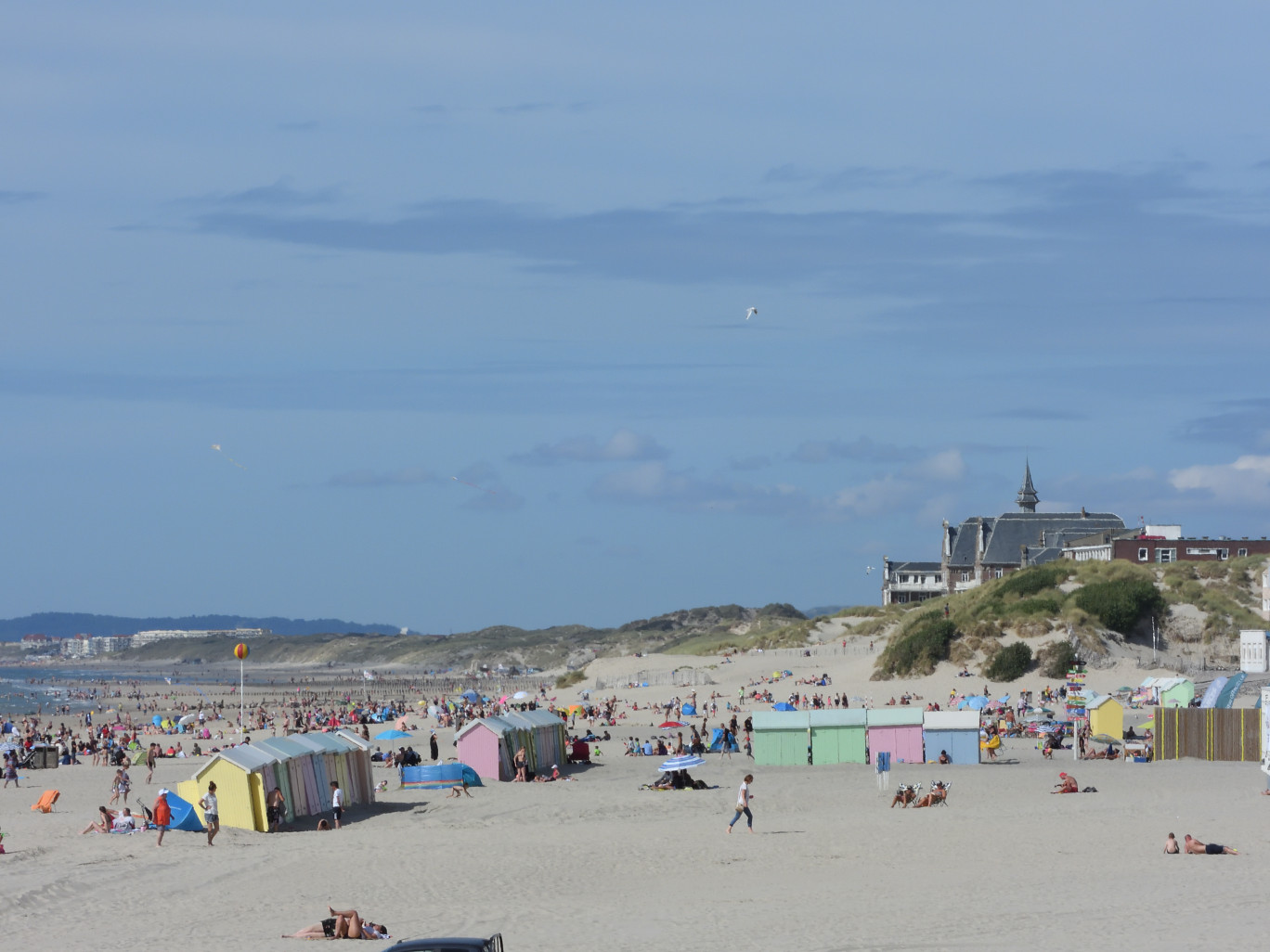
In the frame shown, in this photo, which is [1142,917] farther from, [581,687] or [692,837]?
[581,687]

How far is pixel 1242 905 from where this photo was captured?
15.3 m

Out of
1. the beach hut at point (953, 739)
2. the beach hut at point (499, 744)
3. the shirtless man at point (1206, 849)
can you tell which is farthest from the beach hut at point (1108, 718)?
the shirtless man at point (1206, 849)

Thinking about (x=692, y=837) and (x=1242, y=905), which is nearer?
(x=1242, y=905)

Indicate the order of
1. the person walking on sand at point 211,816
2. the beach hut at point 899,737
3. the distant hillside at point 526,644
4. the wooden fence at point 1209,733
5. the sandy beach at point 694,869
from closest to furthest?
the sandy beach at point 694,869 < the person walking on sand at point 211,816 < the wooden fence at point 1209,733 < the beach hut at point 899,737 < the distant hillside at point 526,644

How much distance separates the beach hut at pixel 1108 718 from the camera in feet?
118

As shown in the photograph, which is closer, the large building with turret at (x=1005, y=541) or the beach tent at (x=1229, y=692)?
the beach tent at (x=1229, y=692)

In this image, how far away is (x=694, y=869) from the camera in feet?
62.8

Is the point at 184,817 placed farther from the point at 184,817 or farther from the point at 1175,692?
the point at 1175,692

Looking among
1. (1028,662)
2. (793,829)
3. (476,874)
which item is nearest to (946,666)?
(1028,662)

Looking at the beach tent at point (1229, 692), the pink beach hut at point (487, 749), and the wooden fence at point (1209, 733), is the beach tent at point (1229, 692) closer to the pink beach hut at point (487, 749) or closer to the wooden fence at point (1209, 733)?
the wooden fence at point (1209, 733)

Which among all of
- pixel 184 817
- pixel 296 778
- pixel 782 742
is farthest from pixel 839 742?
pixel 184 817

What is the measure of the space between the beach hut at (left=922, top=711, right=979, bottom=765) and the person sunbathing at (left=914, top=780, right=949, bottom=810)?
23.5 ft

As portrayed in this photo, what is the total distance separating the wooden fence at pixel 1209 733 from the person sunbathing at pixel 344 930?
22996 mm

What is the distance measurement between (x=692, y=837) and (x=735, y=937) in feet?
23.9
